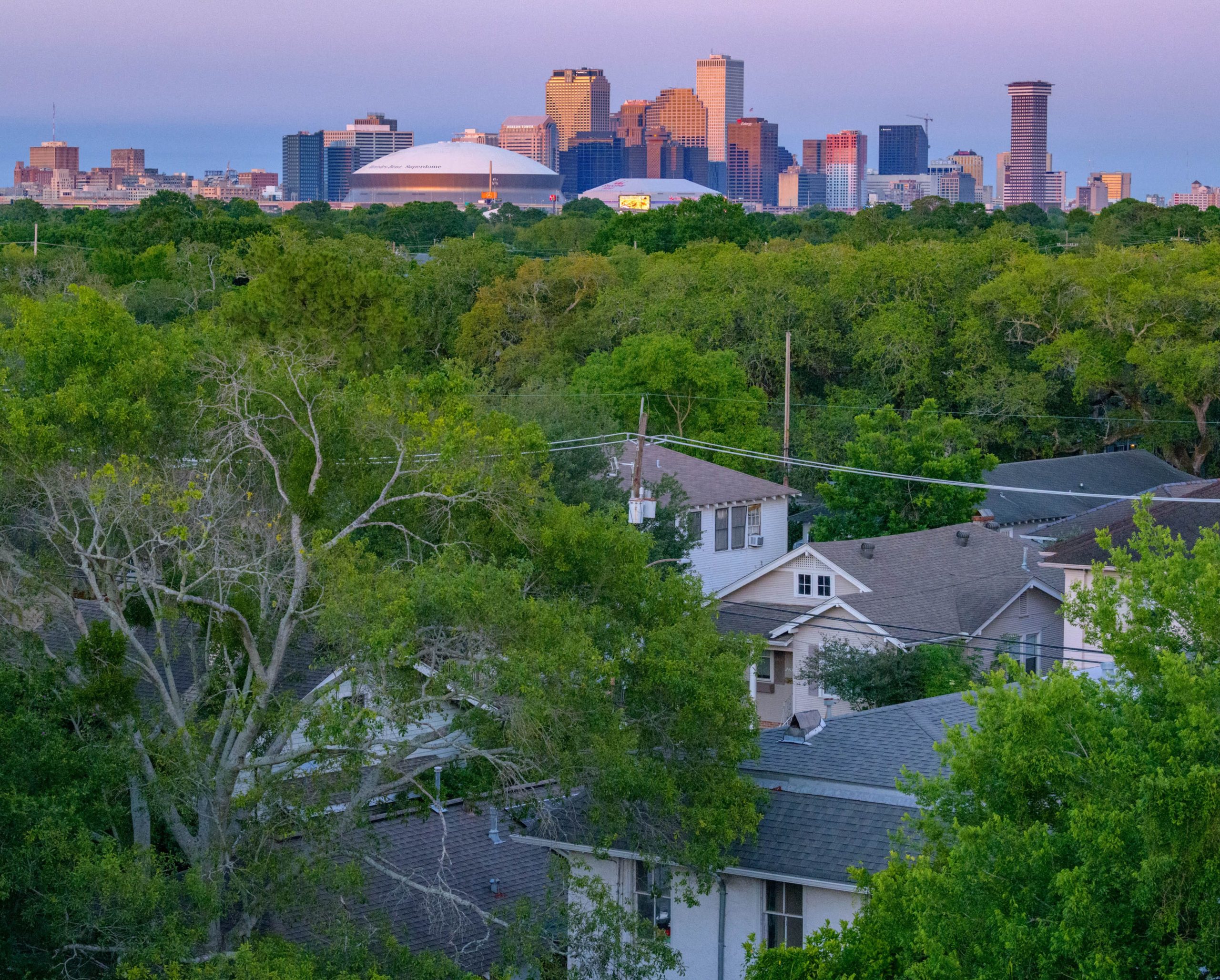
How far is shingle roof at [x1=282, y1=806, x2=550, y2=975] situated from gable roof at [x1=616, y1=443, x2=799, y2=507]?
18607 mm

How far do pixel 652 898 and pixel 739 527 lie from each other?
84.9 feet

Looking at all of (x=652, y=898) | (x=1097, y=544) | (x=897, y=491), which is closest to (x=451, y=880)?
(x=652, y=898)

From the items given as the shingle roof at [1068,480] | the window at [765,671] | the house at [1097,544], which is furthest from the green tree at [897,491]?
the window at [765,671]

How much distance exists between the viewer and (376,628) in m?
15.4

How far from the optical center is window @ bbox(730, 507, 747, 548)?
4350 centimetres

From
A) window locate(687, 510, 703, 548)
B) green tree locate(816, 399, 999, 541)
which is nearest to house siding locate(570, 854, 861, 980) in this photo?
window locate(687, 510, 703, 548)

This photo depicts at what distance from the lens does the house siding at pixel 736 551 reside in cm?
4228

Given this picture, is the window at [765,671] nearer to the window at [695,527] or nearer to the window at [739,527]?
the window at [695,527]

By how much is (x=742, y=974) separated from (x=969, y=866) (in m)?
6.97

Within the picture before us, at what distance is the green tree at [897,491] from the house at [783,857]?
22269mm

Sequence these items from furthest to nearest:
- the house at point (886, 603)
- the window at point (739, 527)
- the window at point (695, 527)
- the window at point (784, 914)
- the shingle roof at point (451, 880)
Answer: the window at point (739, 527)
the window at point (695, 527)
the house at point (886, 603)
the shingle roof at point (451, 880)
the window at point (784, 914)

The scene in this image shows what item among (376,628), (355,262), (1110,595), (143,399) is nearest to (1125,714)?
(1110,595)

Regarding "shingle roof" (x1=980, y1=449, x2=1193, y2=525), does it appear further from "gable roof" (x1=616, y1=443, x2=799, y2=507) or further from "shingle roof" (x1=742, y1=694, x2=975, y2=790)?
"shingle roof" (x1=742, y1=694, x2=975, y2=790)

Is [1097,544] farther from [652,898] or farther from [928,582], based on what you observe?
[652,898]
